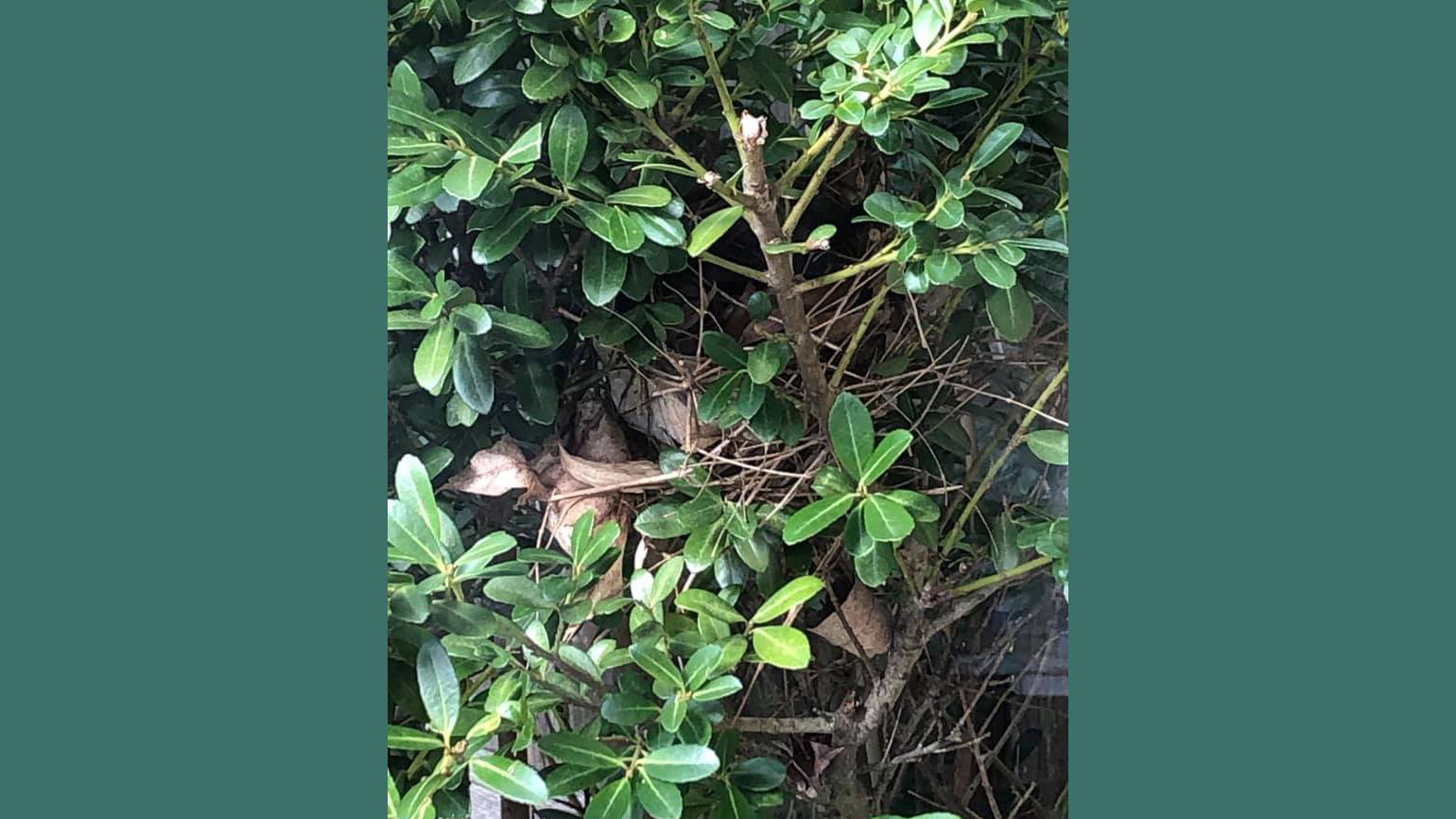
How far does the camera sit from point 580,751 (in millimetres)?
1148

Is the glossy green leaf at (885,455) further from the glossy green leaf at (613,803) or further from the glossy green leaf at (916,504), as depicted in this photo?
the glossy green leaf at (613,803)

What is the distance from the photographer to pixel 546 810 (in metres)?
1.25

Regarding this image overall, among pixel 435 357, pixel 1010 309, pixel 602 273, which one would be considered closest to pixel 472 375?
pixel 435 357

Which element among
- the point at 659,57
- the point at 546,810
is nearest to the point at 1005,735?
the point at 546,810

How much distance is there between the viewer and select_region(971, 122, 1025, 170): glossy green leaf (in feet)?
3.99

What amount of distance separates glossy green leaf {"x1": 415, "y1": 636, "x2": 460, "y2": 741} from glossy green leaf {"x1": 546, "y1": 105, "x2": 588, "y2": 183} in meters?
0.41

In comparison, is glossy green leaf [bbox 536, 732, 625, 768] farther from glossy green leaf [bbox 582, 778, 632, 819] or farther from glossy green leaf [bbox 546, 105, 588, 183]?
glossy green leaf [bbox 546, 105, 588, 183]

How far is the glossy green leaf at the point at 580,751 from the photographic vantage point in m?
1.15

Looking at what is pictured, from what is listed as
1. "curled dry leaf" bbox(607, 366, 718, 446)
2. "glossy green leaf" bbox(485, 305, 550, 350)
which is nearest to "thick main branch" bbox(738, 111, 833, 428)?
"curled dry leaf" bbox(607, 366, 718, 446)

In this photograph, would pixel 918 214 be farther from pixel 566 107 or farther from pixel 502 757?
pixel 502 757

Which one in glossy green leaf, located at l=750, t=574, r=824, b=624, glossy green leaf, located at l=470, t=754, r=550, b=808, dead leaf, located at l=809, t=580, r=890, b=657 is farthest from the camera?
dead leaf, located at l=809, t=580, r=890, b=657

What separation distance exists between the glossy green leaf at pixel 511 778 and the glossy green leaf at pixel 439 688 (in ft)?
0.13

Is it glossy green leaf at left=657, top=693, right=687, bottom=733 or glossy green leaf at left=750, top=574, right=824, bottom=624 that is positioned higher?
glossy green leaf at left=750, top=574, right=824, bottom=624

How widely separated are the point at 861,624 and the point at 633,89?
54 cm
